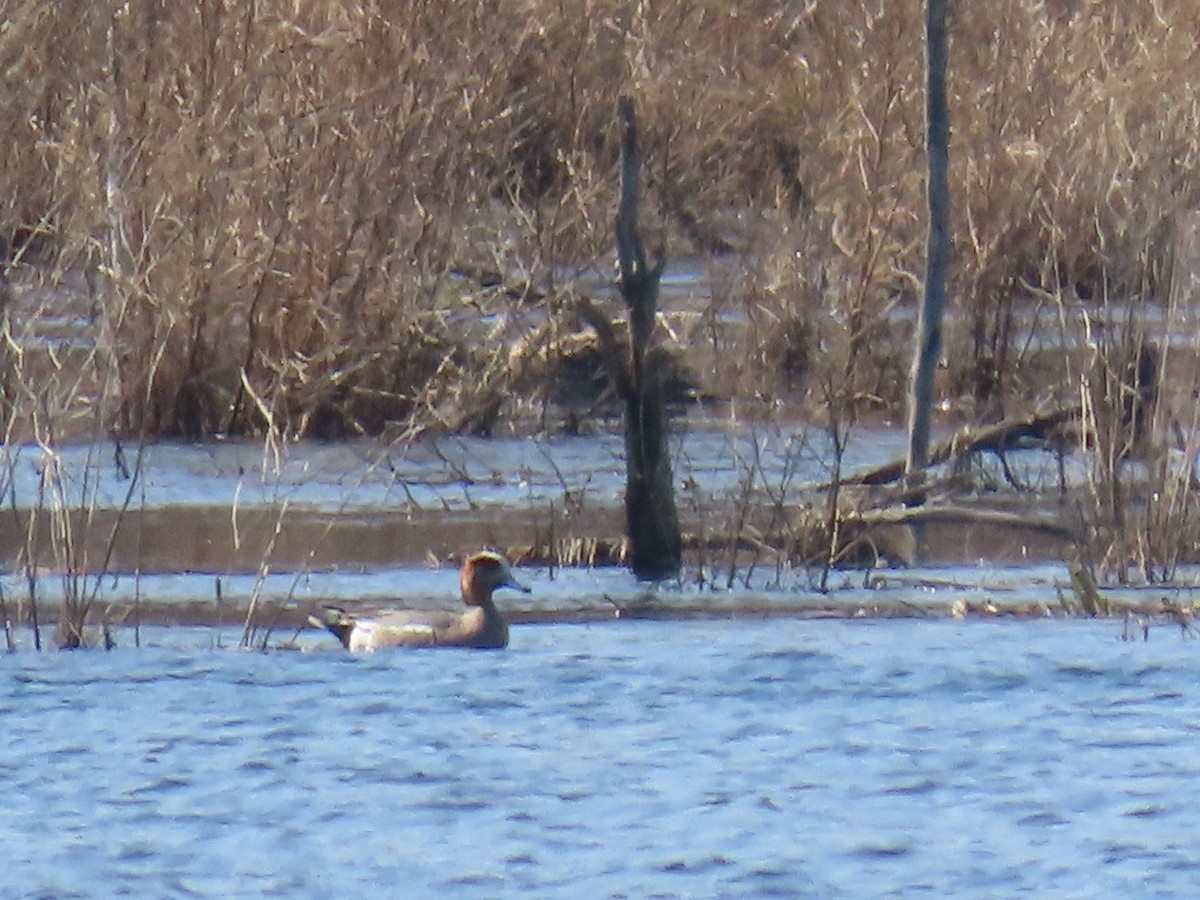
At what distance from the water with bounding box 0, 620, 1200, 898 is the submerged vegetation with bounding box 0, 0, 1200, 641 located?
224 centimetres

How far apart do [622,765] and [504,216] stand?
7.25 meters

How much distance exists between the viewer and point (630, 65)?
1524 cm

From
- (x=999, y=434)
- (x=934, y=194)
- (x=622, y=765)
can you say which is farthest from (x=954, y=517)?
(x=622, y=765)

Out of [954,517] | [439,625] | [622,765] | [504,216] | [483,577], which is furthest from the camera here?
[504,216]

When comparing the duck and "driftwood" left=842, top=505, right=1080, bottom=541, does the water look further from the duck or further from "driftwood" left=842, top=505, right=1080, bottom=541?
"driftwood" left=842, top=505, right=1080, bottom=541

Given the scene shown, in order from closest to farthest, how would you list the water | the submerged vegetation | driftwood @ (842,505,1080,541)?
the water → driftwood @ (842,505,1080,541) → the submerged vegetation

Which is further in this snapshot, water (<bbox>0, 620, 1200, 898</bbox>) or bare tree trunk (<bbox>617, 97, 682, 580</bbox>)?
bare tree trunk (<bbox>617, 97, 682, 580</bbox>)

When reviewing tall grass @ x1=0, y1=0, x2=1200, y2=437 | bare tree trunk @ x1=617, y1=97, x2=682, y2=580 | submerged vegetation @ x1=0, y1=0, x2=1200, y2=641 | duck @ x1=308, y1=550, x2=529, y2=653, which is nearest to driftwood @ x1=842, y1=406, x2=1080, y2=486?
submerged vegetation @ x1=0, y1=0, x2=1200, y2=641

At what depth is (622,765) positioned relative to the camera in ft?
22.8

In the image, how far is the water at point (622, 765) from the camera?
235 inches

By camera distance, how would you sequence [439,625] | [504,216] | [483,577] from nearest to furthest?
[439,625] < [483,577] < [504,216]

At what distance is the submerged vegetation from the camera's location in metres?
12.7

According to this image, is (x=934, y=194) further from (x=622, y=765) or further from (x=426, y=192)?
(x=622, y=765)

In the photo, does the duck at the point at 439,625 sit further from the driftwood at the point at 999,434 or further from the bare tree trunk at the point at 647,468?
the driftwood at the point at 999,434
